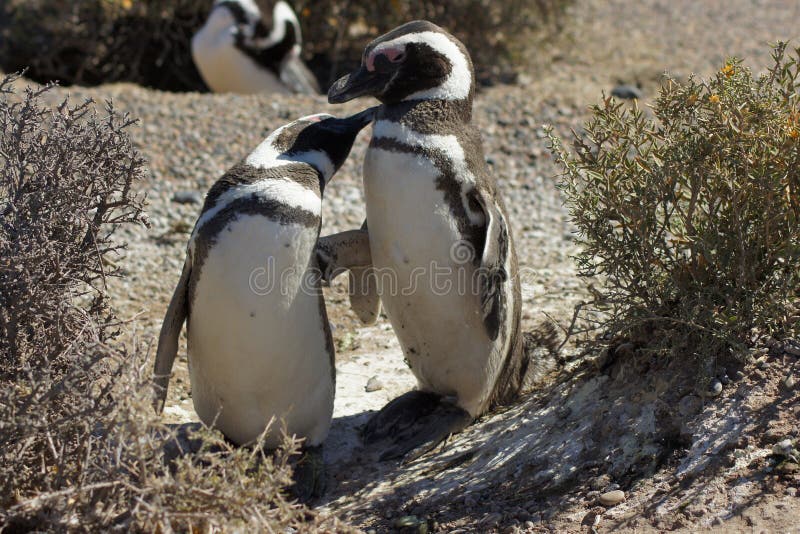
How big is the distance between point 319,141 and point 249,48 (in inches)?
208

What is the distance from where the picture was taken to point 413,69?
3.19m

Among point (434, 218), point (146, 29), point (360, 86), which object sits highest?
point (146, 29)

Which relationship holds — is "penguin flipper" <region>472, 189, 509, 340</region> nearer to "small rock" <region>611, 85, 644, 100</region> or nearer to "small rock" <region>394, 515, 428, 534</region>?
"small rock" <region>394, 515, 428, 534</region>

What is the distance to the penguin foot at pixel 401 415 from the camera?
347cm

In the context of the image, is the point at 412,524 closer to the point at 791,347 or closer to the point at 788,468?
the point at 788,468

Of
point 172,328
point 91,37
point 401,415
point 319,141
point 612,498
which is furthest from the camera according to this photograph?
point 91,37

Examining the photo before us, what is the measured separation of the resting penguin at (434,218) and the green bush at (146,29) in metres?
4.83

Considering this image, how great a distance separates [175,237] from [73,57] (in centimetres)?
376

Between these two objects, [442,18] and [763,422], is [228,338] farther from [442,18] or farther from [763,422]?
[442,18]

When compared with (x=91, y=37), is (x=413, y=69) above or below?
below

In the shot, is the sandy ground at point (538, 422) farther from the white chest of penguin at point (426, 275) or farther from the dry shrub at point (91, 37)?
the dry shrub at point (91, 37)

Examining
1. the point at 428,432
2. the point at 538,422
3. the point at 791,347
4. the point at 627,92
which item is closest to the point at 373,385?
the point at 428,432

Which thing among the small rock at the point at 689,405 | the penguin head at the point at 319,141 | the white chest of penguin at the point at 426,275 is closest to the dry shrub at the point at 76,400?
the penguin head at the point at 319,141

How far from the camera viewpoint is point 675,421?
2877 millimetres
